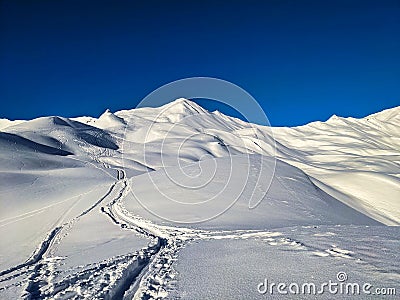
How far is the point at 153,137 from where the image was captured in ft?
454

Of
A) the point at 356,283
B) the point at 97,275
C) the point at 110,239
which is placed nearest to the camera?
the point at 356,283

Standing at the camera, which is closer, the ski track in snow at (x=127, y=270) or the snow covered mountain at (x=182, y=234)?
the ski track in snow at (x=127, y=270)

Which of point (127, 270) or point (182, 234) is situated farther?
point (182, 234)

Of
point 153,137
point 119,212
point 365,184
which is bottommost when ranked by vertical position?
point 119,212

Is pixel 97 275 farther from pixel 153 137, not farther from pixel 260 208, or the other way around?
pixel 153 137

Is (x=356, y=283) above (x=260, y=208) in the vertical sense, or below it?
below

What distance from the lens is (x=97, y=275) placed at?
7434mm

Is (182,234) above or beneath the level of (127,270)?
above

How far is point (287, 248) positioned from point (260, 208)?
8683mm

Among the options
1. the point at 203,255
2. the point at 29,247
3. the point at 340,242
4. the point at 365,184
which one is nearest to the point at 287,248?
the point at 340,242

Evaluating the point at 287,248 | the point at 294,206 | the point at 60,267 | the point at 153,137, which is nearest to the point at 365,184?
the point at 294,206

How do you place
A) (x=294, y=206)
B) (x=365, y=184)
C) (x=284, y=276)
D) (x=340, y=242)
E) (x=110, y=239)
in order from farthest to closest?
(x=365, y=184) < (x=294, y=206) < (x=110, y=239) < (x=340, y=242) < (x=284, y=276)

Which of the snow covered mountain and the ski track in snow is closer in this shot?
the ski track in snow

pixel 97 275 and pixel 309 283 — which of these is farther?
pixel 97 275
